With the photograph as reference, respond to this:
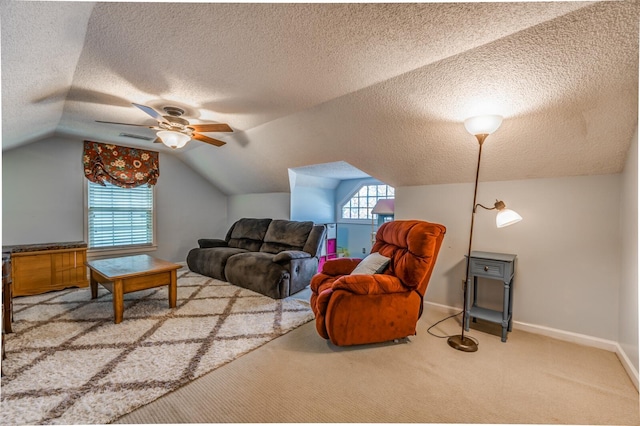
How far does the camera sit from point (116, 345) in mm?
2203

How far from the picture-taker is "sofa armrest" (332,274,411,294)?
2135 mm

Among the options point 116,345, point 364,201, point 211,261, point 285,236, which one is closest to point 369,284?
point 116,345

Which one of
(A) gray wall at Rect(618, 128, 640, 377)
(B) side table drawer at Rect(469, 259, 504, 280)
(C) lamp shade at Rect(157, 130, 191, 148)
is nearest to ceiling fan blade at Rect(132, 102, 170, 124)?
(C) lamp shade at Rect(157, 130, 191, 148)

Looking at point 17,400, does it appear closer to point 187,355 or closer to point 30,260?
point 187,355

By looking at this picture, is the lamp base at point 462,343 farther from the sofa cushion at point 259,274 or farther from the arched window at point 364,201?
the arched window at point 364,201

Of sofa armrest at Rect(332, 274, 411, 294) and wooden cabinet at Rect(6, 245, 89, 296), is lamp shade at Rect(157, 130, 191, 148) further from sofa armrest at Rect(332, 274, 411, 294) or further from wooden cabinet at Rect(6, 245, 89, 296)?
wooden cabinet at Rect(6, 245, 89, 296)

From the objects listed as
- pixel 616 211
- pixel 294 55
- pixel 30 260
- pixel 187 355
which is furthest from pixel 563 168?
pixel 30 260

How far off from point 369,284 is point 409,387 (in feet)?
2.34

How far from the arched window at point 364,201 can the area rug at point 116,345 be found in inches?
113

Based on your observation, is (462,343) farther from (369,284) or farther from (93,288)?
(93,288)

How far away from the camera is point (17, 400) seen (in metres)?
1.59

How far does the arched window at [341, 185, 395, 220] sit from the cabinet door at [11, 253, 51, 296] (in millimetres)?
4742

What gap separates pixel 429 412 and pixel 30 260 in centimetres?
459

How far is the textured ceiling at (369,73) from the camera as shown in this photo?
4.64 ft
